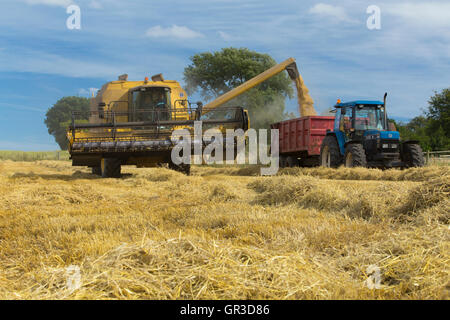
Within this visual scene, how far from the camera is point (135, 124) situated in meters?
14.3

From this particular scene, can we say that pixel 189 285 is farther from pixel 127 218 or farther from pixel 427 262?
pixel 127 218

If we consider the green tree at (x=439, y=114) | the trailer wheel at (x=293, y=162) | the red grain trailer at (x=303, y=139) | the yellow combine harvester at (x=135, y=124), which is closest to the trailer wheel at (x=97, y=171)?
the yellow combine harvester at (x=135, y=124)

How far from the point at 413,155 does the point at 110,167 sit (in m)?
8.87

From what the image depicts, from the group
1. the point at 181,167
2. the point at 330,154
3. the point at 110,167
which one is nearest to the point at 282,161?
the point at 330,154

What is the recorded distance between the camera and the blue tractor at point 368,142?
571 inches

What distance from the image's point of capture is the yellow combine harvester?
13758mm

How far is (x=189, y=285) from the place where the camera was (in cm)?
330

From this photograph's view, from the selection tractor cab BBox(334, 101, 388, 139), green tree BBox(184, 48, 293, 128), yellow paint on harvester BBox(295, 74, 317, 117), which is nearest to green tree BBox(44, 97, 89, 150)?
green tree BBox(184, 48, 293, 128)

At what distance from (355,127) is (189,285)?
1273cm

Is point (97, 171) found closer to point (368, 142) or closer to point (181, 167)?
point (181, 167)

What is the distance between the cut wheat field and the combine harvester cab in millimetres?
5440

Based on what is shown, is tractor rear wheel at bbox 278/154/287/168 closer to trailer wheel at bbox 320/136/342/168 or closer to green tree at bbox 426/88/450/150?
trailer wheel at bbox 320/136/342/168

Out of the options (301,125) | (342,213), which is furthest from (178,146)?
(342,213)

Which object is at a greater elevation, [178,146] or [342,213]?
[178,146]
